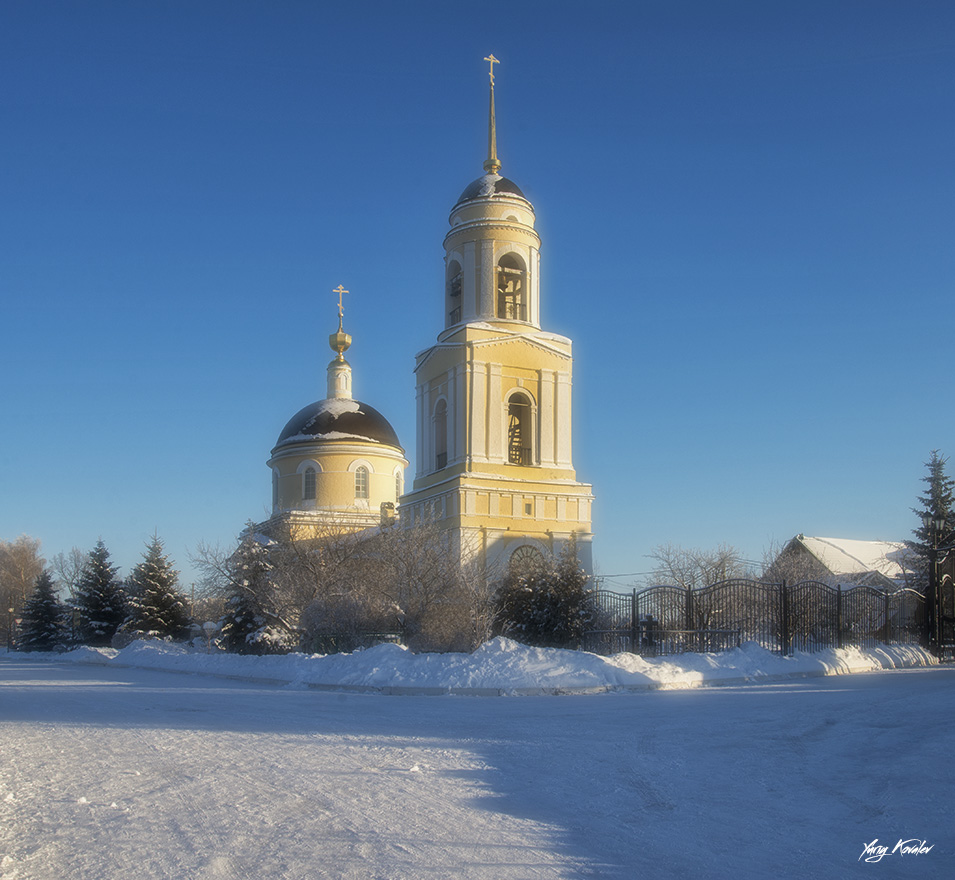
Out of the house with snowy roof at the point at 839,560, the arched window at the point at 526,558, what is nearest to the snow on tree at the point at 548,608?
the arched window at the point at 526,558

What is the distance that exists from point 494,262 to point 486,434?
6595 mm

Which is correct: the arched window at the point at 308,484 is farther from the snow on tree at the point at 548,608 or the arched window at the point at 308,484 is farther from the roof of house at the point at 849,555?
the roof of house at the point at 849,555

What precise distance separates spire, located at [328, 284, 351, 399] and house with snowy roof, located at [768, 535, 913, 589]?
22.3m

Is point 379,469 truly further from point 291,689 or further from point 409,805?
point 409,805

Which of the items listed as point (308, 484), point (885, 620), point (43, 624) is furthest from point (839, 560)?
point (43, 624)

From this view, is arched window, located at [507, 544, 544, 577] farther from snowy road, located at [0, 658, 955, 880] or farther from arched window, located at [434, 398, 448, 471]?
snowy road, located at [0, 658, 955, 880]

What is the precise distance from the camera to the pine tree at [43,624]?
→ 43625mm

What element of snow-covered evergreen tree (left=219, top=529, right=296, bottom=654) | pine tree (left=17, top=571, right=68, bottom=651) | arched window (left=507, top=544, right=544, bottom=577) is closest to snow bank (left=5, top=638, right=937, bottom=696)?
snow-covered evergreen tree (left=219, top=529, right=296, bottom=654)

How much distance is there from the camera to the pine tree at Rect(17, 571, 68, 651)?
143ft

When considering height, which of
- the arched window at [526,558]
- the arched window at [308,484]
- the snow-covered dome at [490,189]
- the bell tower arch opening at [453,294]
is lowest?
the arched window at [526,558]

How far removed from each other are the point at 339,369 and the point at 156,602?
1593cm

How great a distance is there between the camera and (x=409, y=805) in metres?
6.42

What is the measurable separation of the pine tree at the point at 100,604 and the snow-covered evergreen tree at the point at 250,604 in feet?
47.5

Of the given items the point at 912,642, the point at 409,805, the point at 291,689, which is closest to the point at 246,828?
the point at 409,805
